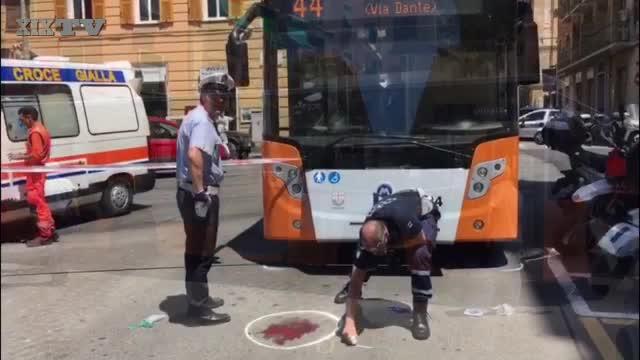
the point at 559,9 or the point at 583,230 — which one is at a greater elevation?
the point at 559,9

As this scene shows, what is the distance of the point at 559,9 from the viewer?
3.27 metres

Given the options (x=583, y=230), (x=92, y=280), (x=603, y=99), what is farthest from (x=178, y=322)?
(x=603, y=99)

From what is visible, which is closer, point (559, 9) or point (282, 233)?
point (559, 9)

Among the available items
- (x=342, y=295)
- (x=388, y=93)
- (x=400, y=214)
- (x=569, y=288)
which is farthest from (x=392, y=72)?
(x=569, y=288)

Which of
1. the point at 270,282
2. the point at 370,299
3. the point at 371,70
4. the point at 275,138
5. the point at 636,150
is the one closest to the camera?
the point at 636,150

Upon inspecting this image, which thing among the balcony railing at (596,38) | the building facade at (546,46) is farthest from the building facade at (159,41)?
the balcony railing at (596,38)

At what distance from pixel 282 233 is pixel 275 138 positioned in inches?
24.5

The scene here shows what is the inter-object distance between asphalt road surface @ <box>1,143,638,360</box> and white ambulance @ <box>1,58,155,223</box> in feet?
0.66

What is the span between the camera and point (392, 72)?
325 cm

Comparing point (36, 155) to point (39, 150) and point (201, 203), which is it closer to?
point (39, 150)

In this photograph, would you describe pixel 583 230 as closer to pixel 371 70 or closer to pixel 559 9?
pixel 559 9

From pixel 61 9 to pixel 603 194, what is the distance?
2.50m

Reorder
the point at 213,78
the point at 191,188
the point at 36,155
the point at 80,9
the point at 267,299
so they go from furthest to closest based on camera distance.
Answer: the point at 267,299 → the point at 191,188 → the point at 213,78 → the point at 80,9 → the point at 36,155

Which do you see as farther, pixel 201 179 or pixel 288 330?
pixel 288 330
